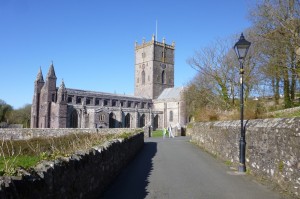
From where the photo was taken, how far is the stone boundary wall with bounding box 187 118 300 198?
6914mm

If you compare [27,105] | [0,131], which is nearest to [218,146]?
[0,131]

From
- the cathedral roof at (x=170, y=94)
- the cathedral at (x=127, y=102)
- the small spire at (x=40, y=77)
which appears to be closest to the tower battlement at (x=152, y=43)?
the cathedral at (x=127, y=102)

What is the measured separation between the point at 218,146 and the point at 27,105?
87070mm

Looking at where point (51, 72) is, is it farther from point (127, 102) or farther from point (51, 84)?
point (127, 102)

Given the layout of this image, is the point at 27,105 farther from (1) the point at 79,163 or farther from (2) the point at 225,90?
(1) the point at 79,163

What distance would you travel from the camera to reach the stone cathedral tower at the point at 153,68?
88500 mm

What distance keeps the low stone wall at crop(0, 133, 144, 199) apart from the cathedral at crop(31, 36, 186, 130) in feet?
164

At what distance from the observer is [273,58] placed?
21.3m

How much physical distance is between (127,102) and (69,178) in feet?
247

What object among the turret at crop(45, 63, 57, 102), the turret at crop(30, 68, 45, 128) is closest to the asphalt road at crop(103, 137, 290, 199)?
the turret at crop(45, 63, 57, 102)

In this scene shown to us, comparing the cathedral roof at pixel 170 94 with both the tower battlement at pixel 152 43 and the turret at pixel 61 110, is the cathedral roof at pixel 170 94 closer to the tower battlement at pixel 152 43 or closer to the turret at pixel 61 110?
the tower battlement at pixel 152 43

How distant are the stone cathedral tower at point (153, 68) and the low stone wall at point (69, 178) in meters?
79.5

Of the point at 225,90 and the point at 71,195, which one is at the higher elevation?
the point at 225,90

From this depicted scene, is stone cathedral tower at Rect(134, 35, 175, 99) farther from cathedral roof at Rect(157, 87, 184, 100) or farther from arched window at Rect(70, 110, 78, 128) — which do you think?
arched window at Rect(70, 110, 78, 128)
